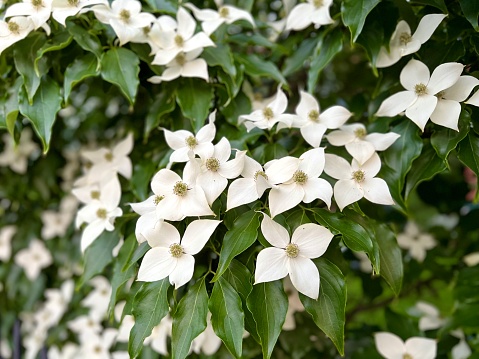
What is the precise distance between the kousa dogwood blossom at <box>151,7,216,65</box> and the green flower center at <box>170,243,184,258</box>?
340 millimetres

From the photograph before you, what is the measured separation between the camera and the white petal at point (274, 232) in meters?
0.68

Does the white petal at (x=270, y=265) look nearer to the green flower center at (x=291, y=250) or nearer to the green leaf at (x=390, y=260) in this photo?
the green flower center at (x=291, y=250)

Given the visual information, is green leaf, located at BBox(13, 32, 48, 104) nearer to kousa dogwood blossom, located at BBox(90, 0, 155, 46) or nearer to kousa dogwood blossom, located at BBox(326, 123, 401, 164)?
kousa dogwood blossom, located at BBox(90, 0, 155, 46)

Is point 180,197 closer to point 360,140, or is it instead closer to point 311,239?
point 311,239

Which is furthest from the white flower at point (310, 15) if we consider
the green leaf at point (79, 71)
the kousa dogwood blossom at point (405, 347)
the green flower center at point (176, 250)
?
the kousa dogwood blossom at point (405, 347)

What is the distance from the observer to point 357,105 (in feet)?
3.60

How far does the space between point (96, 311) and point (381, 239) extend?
0.73 m

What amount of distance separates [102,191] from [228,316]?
15.4 inches

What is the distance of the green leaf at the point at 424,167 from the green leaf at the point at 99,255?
1.72 feet

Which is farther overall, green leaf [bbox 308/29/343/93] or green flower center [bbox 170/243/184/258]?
green leaf [bbox 308/29/343/93]

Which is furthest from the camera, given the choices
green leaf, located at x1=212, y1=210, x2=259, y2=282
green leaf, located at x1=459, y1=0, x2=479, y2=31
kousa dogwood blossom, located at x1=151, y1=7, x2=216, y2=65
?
kousa dogwood blossom, located at x1=151, y1=7, x2=216, y2=65

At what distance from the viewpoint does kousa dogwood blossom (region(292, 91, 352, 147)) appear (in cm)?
82

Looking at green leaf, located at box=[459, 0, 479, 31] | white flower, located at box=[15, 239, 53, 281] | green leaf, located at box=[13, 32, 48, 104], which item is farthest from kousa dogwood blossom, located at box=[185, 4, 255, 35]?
white flower, located at box=[15, 239, 53, 281]

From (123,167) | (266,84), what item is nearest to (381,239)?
(123,167)
